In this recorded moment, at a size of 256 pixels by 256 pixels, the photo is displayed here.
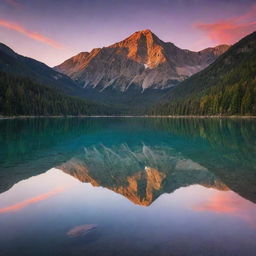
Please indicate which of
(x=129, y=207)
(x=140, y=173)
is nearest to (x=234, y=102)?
(x=140, y=173)

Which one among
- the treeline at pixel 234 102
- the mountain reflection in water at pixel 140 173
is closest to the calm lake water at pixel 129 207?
the mountain reflection in water at pixel 140 173

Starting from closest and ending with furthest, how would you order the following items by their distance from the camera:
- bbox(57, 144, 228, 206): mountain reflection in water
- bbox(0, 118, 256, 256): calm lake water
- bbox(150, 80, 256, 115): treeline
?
bbox(0, 118, 256, 256): calm lake water → bbox(57, 144, 228, 206): mountain reflection in water → bbox(150, 80, 256, 115): treeline

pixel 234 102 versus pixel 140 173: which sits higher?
pixel 234 102

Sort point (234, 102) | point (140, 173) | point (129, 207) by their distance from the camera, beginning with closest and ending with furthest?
point (129, 207), point (140, 173), point (234, 102)

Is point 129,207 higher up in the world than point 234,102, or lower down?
lower down

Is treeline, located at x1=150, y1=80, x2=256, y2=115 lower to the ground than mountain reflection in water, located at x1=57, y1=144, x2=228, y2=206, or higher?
higher

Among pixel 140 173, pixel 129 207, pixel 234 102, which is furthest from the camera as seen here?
pixel 234 102

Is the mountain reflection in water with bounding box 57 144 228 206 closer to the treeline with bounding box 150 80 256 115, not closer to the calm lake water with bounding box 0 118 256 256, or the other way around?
the calm lake water with bounding box 0 118 256 256

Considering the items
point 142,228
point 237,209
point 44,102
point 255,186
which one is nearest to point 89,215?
point 142,228

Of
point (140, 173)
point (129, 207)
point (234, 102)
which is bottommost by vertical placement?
point (140, 173)

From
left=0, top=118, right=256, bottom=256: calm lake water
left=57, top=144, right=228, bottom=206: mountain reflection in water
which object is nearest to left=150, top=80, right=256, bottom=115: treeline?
left=57, top=144, right=228, bottom=206: mountain reflection in water

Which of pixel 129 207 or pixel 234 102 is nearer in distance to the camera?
pixel 129 207

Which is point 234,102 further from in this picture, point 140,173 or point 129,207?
point 129,207

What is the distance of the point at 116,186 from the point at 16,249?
31.8 ft
